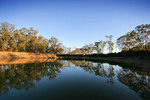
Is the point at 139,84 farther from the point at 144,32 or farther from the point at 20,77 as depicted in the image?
the point at 144,32

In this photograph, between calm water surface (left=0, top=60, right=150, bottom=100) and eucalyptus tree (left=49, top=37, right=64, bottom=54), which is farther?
eucalyptus tree (left=49, top=37, right=64, bottom=54)

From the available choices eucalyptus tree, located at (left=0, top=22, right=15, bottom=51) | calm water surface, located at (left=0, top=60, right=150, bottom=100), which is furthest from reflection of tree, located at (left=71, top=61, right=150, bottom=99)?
eucalyptus tree, located at (left=0, top=22, right=15, bottom=51)

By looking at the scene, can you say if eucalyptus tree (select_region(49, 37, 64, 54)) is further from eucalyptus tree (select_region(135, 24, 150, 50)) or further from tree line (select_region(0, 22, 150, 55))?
eucalyptus tree (select_region(135, 24, 150, 50))

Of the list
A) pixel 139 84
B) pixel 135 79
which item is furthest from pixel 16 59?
pixel 139 84

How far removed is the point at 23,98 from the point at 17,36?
180ft

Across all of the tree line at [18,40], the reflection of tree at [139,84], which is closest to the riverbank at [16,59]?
the tree line at [18,40]

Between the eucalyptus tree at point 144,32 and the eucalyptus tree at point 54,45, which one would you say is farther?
the eucalyptus tree at point 54,45

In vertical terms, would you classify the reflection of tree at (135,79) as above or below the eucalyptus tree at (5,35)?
below

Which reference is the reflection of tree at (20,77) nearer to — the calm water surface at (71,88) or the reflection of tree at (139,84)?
the calm water surface at (71,88)

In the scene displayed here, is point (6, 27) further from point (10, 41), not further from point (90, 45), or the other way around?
point (90, 45)

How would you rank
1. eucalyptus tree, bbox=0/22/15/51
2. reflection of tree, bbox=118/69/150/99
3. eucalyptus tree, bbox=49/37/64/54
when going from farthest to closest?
eucalyptus tree, bbox=49/37/64/54 < eucalyptus tree, bbox=0/22/15/51 < reflection of tree, bbox=118/69/150/99

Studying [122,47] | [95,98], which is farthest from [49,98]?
[122,47]

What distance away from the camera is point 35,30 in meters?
55.4

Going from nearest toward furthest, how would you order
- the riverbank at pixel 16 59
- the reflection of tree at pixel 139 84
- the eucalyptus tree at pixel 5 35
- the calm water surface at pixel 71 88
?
1. the calm water surface at pixel 71 88
2. the reflection of tree at pixel 139 84
3. the riverbank at pixel 16 59
4. the eucalyptus tree at pixel 5 35
